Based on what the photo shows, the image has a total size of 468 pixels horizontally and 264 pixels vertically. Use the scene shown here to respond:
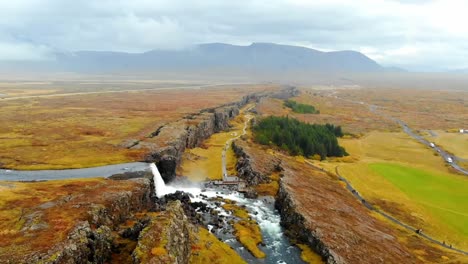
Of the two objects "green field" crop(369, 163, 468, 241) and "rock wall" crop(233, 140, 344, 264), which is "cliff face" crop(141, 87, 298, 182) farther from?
"green field" crop(369, 163, 468, 241)

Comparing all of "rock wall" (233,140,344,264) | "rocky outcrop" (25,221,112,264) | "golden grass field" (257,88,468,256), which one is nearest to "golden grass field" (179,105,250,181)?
"rock wall" (233,140,344,264)

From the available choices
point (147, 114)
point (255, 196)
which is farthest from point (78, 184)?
point (147, 114)

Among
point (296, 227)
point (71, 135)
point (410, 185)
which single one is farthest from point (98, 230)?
point (410, 185)

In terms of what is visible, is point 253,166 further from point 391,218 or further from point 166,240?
point 166,240

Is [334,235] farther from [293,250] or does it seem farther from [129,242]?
[129,242]

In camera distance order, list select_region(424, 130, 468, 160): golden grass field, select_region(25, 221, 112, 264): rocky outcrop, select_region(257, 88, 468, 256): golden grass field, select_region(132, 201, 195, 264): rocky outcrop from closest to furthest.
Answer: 1. select_region(25, 221, 112, 264): rocky outcrop
2. select_region(132, 201, 195, 264): rocky outcrop
3. select_region(257, 88, 468, 256): golden grass field
4. select_region(424, 130, 468, 160): golden grass field
